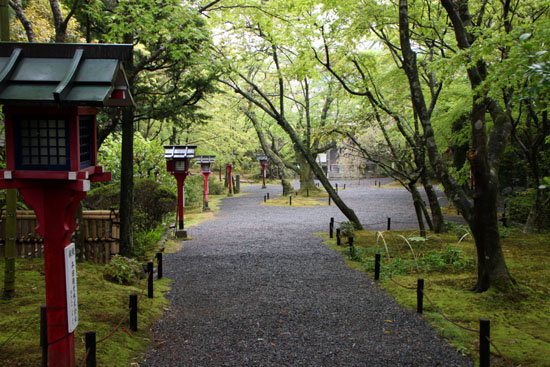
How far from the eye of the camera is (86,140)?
4.16 meters

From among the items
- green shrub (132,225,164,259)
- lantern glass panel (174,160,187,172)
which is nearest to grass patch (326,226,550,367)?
green shrub (132,225,164,259)

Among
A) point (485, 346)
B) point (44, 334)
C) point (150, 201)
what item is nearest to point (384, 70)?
point (150, 201)

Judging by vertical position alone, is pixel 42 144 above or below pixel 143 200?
above

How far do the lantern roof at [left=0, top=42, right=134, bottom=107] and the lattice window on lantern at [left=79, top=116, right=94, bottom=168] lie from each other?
2.06ft

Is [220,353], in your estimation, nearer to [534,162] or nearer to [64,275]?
[64,275]

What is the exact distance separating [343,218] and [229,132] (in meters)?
11.3

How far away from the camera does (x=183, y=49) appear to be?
8.09 metres

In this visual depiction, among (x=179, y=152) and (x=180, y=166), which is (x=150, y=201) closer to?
(x=180, y=166)

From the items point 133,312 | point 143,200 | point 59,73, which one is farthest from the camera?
point 143,200

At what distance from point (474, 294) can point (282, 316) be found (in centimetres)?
311

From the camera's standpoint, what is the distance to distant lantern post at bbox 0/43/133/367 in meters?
3.42

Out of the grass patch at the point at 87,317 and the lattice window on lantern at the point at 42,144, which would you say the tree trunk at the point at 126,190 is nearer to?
the grass patch at the point at 87,317

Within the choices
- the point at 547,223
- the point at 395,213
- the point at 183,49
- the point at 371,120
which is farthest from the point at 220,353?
the point at 395,213

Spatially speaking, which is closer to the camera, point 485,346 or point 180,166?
point 485,346
